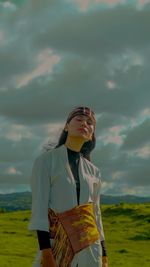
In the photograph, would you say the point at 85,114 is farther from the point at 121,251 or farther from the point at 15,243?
the point at 15,243

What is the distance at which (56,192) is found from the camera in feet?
16.1

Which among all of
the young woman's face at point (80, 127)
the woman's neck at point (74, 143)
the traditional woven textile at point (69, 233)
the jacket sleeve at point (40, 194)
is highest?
the young woman's face at point (80, 127)

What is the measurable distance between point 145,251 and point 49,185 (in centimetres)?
2054

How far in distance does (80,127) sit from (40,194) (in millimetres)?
695

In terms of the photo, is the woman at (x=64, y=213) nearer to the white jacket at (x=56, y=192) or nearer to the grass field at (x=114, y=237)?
the white jacket at (x=56, y=192)

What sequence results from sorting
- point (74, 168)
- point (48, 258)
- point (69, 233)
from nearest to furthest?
point (48, 258) < point (69, 233) < point (74, 168)

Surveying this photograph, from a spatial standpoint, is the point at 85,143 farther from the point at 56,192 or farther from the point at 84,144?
the point at 56,192

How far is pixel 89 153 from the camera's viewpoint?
5438mm

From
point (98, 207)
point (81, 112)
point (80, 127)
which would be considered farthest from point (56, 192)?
point (81, 112)

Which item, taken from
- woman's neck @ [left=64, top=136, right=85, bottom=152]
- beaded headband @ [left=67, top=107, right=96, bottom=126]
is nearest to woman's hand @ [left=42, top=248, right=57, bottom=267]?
woman's neck @ [left=64, top=136, right=85, bottom=152]

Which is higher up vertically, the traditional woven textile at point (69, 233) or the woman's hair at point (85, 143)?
the woman's hair at point (85, 143)

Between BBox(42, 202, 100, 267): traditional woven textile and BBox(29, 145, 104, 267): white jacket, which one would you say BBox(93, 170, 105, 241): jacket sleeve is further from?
BBox(42, 202, 100, 267): traditional woven textile

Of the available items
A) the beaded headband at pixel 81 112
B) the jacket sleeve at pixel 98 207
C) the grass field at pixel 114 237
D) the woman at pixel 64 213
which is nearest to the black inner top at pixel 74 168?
the woman at pixel 64 213

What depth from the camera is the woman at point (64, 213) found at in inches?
189
